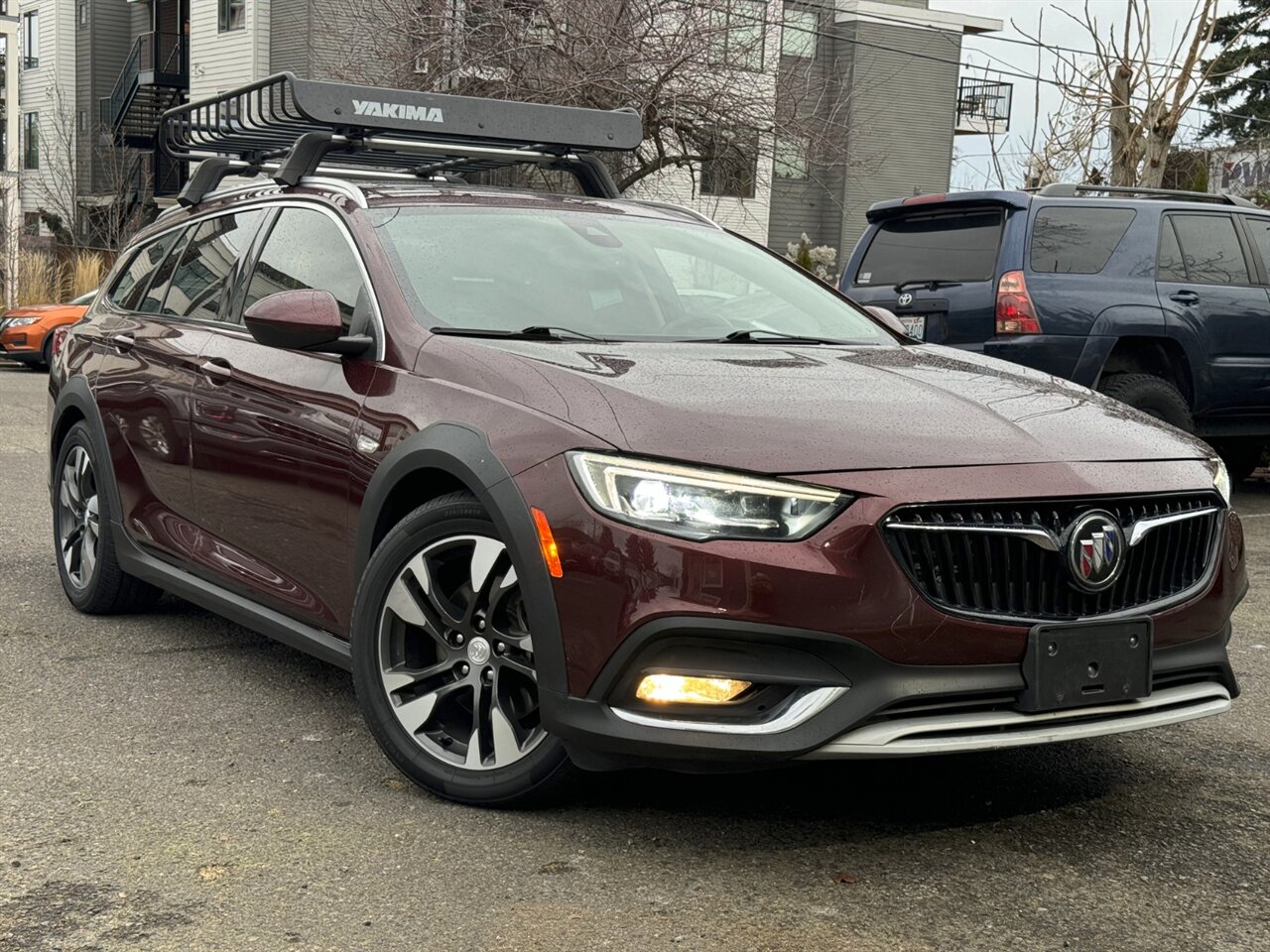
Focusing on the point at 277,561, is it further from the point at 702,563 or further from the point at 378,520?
the point at 702,563

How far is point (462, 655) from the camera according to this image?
150 inches

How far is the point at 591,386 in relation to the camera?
363 cm

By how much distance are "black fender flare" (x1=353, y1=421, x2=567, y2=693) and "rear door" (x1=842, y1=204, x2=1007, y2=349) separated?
215 inches

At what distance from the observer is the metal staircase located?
128 ft

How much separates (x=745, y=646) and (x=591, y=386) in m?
0.75

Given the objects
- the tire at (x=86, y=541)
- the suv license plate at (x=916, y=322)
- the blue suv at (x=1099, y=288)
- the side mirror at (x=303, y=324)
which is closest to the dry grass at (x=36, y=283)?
the blue suv at (x=1099, y=288)

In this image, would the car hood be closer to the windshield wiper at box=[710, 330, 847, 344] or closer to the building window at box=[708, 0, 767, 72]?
the windshield wiper at box=[710, 330, 847, 344]

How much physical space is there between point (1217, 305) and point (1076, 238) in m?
1.10

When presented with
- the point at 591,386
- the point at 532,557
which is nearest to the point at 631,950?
the point at 532,557

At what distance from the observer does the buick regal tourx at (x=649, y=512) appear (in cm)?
329

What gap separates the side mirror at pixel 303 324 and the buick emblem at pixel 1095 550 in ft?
6.45

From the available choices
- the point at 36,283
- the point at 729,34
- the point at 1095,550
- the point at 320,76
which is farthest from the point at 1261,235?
the point at 36,283

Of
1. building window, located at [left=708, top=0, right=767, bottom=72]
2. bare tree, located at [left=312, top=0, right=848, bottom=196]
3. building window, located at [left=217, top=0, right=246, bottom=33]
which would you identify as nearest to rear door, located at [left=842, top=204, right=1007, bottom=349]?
bare tree, located at [left=312, top=0, right=848, bottom=196]

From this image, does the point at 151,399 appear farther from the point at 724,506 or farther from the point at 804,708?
the point at 804,708
